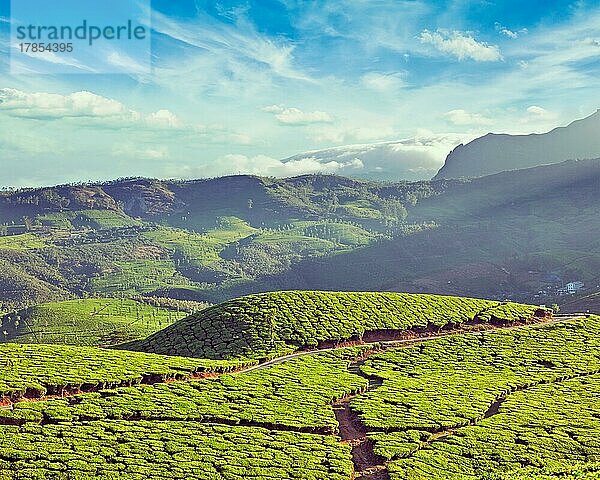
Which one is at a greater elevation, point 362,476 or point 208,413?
point 208,413

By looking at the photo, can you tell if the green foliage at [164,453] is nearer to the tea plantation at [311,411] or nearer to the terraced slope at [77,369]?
the tea plantation at [311,411]

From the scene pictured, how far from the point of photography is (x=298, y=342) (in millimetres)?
81500

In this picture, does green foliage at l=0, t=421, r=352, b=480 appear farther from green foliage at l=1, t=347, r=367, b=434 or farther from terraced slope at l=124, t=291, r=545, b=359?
terraced slope at l=124, t=291, r=545, b=359

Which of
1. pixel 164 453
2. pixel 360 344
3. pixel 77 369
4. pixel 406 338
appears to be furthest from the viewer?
pixel 406 338

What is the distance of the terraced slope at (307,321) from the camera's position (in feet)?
267

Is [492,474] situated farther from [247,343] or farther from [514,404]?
[247,343]

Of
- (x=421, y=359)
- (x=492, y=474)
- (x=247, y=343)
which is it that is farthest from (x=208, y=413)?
(x=421, y=359)

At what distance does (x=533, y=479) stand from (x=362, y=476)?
39.4ft

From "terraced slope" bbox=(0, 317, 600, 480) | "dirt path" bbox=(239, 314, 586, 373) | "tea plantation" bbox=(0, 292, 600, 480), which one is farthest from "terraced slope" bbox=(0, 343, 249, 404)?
"dirt path" bbox=(239, 314, 586, 373)

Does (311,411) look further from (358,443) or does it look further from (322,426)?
(358,443)

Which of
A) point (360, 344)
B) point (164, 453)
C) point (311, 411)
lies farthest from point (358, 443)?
point (360, 344)

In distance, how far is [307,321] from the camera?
8769 centimetres

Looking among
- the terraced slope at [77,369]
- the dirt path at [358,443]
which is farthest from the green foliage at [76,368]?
the dirt path at [358,443]

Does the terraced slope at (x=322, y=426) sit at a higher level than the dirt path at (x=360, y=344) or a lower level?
lower
